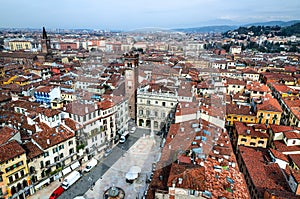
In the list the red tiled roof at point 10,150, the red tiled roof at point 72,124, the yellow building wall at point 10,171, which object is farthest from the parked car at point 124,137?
the red tiled roof at point 10,150

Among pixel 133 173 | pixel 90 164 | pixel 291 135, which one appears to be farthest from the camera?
pixel 90 164

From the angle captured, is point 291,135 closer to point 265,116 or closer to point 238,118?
point 265,116

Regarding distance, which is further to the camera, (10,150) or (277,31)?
(277,31)

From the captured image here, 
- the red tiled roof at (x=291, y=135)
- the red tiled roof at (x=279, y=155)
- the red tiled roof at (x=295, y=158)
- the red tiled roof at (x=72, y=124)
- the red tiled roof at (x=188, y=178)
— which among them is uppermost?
the red tiled roof at (x=188, y=178)

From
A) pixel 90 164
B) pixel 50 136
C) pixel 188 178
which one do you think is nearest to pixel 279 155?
pixel 188 178

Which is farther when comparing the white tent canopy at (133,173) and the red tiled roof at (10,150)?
the white tent canopy at (133,173)

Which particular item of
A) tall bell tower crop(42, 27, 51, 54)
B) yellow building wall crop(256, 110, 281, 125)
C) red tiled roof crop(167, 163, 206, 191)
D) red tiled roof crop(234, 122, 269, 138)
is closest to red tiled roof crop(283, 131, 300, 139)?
red tiled roof crop(234, 122, 269, 138)

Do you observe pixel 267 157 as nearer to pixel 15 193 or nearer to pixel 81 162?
pixel 81 162

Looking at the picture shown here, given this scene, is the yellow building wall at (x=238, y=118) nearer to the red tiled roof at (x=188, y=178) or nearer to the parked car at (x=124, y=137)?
the parked car at (x=124, y=137)

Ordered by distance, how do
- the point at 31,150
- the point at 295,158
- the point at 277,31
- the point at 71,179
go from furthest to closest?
the point at 277,31 → the point at 71,179 → the point at 295,158 → the point at 31,150

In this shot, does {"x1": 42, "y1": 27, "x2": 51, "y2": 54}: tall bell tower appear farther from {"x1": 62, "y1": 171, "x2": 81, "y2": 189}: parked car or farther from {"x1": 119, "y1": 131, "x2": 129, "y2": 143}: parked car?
{"x1": 62, "y1": 171, "x2": 81, "y2": 189}: parked car

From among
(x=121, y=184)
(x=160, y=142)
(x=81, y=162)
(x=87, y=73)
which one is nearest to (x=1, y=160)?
(x=81, y=162)
